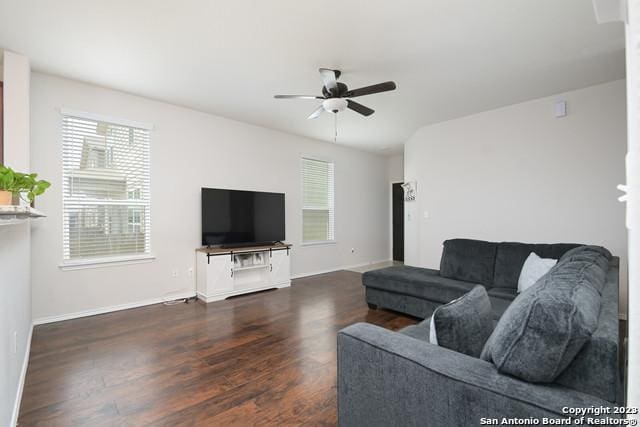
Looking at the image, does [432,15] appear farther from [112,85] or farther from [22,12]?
[112,85]

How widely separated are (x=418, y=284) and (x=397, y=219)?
4.54 metres

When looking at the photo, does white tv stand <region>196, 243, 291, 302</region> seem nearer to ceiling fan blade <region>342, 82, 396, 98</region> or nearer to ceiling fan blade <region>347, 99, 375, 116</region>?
ceiling fan blade <region>347, 99, 375, 116</region>

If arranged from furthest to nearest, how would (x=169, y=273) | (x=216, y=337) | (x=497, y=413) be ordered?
(x=169, y=273), (x=216, y=337), (x=497, y=413)

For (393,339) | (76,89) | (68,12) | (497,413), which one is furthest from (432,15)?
(76,89)

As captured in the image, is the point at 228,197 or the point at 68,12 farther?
the point at 228,197

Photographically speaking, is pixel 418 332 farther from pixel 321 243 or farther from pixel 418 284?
pixel 321 243

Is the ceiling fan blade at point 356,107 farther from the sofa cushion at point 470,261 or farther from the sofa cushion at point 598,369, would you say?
the sofa cushion at point 598,369

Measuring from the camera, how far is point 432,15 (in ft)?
7.93

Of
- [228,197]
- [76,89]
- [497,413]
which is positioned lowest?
[497,413]

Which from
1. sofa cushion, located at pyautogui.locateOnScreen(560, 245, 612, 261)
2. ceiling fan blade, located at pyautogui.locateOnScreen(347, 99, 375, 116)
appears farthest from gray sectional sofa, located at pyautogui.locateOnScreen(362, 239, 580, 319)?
ceiling fan blade, located at pyautogui.locateOnScreen(347, 99, 375, 116)

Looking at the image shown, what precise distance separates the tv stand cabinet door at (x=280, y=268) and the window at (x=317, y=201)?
945 mm

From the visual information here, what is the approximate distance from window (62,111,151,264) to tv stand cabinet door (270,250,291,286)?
177cm

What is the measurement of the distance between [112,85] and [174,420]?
11.8ft

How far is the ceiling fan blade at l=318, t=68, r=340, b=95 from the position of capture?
9.46 ft
